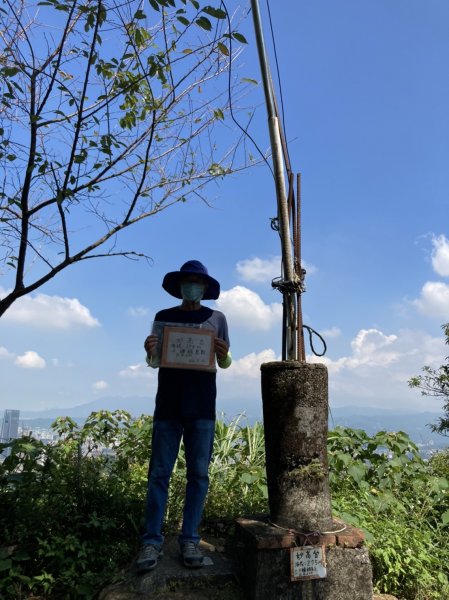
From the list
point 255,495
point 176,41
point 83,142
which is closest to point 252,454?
point 255,495

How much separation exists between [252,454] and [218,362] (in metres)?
2.00

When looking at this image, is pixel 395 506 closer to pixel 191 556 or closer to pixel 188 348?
pixel 191 556

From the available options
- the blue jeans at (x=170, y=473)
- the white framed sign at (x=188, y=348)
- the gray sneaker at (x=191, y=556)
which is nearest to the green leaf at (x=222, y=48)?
the white framed sign at (x=188, y=348)

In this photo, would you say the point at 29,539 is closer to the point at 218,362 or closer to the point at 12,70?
the point at 218,362

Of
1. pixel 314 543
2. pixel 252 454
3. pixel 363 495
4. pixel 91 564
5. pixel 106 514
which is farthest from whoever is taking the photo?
pixel 252 454

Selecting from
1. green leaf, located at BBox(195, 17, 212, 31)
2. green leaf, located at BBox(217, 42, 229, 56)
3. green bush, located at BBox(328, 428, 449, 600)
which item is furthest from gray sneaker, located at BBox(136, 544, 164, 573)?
green leaf, located at BBox(217, 42, 229, 56)

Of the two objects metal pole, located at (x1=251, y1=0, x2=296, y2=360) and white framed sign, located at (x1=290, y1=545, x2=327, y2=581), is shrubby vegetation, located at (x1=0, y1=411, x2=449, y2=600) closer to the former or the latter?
white framed sign, located at (x1=290, y1=545, x2=327, y2=581)

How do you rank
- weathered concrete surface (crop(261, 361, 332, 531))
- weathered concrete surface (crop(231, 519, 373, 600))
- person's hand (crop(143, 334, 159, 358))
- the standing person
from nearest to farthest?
weathered concrete surface (crop(231, 519, 373, 600)) < weathered concrete surface (crop(261, 361, 332, 531)) < the standing person < person's hand (crop(143, 334, 159, 358))

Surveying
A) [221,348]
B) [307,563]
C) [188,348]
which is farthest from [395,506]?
[188,348]

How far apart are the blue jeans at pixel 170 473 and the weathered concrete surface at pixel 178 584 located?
18 cm

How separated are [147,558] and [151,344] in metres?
1.35

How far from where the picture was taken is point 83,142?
376cm

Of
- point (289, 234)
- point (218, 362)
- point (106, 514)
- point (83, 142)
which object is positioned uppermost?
point (83, 142)

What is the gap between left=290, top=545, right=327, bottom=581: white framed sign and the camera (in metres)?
2.65
